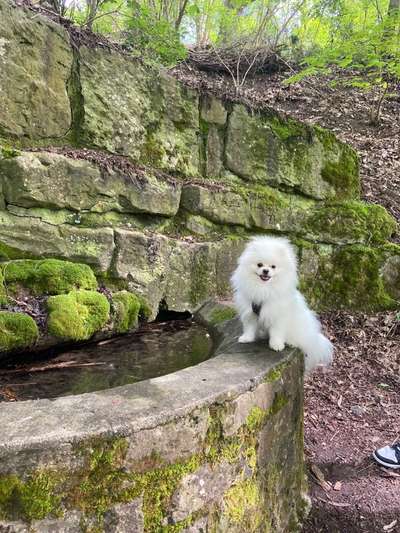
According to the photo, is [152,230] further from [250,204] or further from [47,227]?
[250,204]

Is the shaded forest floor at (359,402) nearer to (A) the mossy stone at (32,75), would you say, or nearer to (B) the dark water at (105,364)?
(B) the dark water at (105,364)

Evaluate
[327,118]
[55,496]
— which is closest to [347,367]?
[55,496]

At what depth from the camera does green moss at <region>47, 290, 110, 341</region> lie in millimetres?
3578

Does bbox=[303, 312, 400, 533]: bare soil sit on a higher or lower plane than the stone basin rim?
lower

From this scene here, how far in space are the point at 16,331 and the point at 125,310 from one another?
1165mm

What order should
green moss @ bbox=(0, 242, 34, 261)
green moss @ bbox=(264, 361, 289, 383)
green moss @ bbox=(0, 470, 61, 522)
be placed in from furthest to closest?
green moss @ bbox=(0, 242, 34, 261), green moss @ bbox=(264, 361, 289, 383), green moss @ bbox=(0, 470, 61, 522)

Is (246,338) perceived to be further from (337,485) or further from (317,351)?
(337,485)

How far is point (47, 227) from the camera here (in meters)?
4.30

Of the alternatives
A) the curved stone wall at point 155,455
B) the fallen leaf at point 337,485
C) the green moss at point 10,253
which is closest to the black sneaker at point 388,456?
the fallen leaf at point 337,485

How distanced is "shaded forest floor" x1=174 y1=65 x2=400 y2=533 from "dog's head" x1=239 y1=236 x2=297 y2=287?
6.05ft

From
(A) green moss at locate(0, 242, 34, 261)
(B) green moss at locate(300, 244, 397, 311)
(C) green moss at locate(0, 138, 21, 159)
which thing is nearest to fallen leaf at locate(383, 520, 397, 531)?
(B) green moss at locate(300, 244, 397, 311)

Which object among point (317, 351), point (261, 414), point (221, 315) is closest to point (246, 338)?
point (317, 351)

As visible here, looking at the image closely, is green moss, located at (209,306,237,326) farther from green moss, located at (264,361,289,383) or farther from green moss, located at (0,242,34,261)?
green moss, located at (0,242,34,261)

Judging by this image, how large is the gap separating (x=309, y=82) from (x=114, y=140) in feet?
25.7
